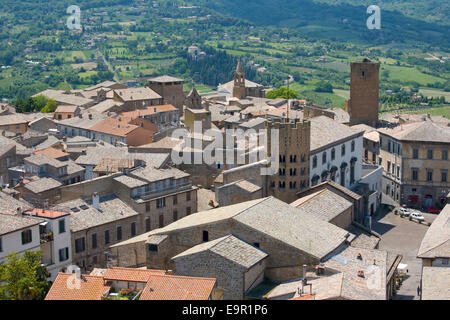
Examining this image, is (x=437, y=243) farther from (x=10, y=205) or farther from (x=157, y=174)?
(x=10, y=205)

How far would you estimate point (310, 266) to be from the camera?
40125 mm

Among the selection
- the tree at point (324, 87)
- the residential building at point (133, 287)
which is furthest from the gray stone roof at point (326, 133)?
the tree at point (324, 87)

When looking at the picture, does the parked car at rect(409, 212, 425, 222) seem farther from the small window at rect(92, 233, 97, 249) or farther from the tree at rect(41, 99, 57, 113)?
the tree at rect(41, 99, 57, 113)

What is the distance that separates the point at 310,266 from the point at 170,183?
1752 cm

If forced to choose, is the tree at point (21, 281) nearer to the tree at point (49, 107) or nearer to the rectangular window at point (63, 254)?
the rectangular window at point (63, 254)

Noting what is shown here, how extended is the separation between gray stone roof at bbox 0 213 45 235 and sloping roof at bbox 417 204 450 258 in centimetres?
2242

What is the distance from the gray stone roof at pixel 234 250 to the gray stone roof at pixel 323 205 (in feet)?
28.3

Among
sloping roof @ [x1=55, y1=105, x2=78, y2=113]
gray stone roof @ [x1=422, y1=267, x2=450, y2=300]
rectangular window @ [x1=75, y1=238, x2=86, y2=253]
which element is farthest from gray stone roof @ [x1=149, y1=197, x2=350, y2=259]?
sloping roof @ [x1=55, y1=105, x2=78, y2=113]

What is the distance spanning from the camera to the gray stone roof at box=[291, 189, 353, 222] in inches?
1971

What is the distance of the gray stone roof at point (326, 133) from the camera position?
61.6m

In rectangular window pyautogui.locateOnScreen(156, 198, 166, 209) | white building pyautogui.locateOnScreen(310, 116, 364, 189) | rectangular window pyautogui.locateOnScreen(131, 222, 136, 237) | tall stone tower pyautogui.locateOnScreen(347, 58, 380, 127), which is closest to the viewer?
rectangular window pyautogui.locateOnScreen(131, 222, 136, 237)
